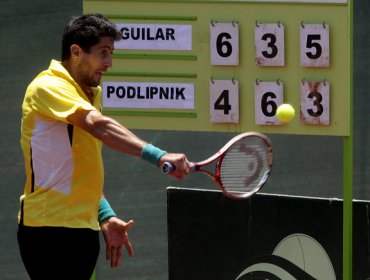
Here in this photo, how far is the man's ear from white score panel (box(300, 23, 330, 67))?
2.21 metres

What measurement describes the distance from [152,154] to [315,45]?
2.59 meters

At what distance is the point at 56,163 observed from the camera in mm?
3900

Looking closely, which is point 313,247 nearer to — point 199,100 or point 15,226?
point 199,100

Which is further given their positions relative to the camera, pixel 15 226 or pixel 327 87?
pixel 15 226

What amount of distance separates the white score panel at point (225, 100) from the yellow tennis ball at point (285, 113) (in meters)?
0.31

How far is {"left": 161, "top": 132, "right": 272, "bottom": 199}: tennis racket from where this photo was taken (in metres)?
4.00

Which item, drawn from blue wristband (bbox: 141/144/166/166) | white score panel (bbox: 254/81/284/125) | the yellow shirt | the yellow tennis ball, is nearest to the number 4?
white score panel (bbox: 254/81/284/125)

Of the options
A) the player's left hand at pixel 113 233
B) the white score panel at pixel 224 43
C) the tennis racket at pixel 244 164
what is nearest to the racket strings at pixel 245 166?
the tennis racket at pixel 244 164

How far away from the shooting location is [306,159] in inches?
276

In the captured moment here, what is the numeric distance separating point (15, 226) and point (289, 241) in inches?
83.3

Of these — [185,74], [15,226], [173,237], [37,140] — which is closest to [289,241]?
[173,237]

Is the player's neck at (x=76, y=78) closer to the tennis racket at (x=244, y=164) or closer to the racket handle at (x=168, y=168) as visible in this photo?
the tennis racket at (x=244, y=164)

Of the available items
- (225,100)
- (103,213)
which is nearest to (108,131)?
(103,213)

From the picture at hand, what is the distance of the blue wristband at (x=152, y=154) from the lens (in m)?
3.50
